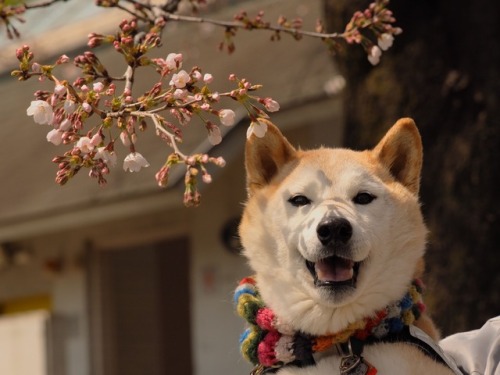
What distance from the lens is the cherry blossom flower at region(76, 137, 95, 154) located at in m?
2.81

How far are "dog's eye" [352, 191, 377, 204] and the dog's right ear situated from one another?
0.29m

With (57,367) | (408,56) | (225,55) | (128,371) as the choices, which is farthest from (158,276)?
(408,56)

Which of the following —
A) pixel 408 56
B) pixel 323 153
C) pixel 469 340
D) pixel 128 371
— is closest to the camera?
pixel 323 153

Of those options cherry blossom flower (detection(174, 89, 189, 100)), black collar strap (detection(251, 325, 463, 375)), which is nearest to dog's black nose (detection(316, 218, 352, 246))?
black collar strap (detection(251, 325, 463, 375))

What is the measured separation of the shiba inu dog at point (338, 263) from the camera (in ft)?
9.52

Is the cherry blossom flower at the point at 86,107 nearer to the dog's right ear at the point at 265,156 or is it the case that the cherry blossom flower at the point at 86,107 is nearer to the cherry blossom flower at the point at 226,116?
the cherry blossom flower at the point at 226,116

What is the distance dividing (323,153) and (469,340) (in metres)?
0.83

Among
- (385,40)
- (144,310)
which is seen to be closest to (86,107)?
(385,40)

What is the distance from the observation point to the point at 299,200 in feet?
9.98

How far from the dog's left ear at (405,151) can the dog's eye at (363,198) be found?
0.64 feet

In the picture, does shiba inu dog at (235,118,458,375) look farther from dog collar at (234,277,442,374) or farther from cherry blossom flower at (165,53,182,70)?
cherry blossom flower at (165,53,182,70)

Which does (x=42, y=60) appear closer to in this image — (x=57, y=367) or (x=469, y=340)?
(x=57, y=367)

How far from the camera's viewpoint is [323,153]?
3.17 meters

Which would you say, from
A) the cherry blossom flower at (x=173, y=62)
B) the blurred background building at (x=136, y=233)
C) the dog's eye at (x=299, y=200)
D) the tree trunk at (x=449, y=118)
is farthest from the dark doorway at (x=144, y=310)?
the cherry blossom flower at (x=173, y=62)
